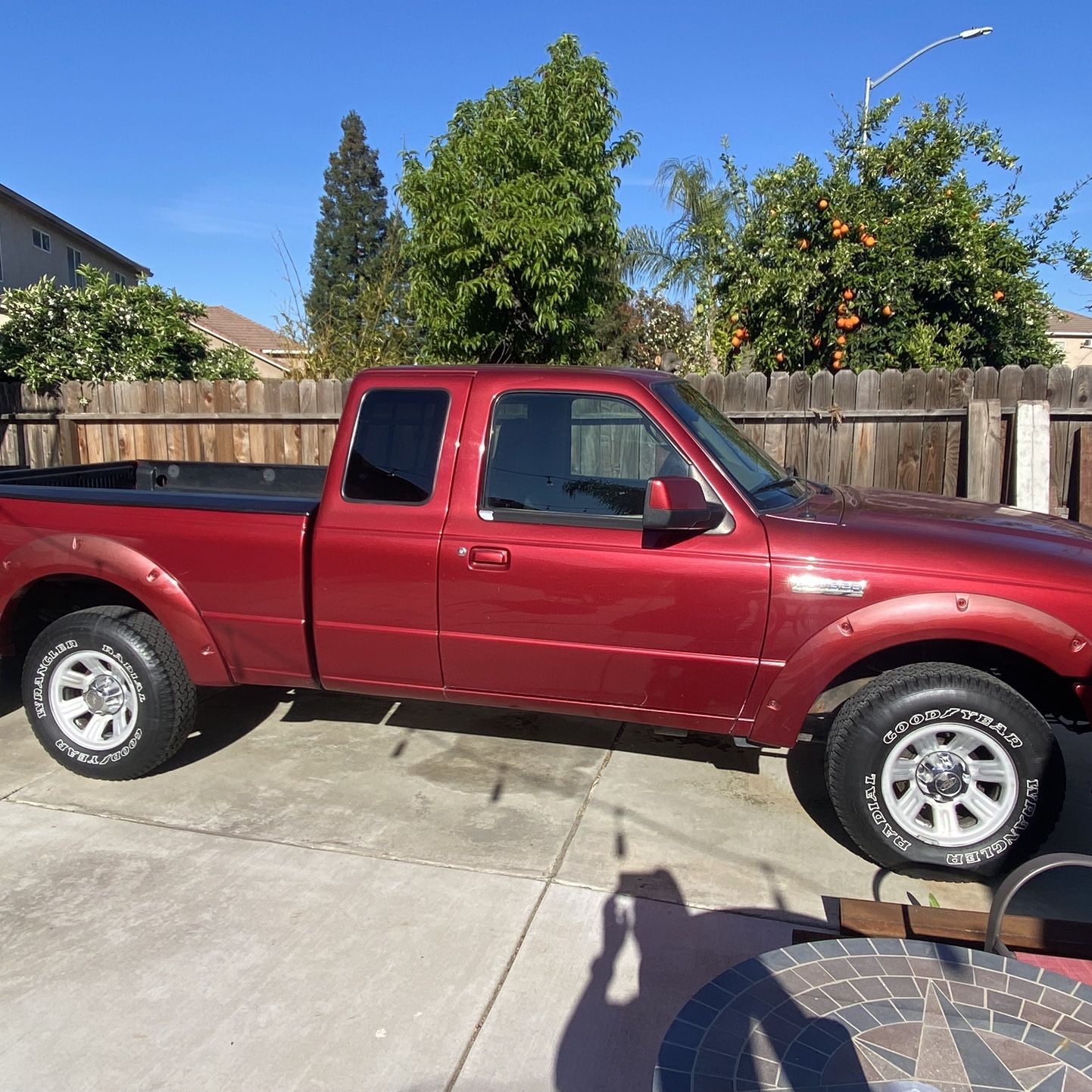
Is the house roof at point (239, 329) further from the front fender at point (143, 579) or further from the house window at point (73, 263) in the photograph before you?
the front fender at point (143, 579)

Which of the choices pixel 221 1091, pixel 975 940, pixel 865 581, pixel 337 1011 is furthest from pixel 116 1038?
pixel 865 581

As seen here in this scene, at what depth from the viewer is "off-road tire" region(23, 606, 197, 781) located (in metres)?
4.11

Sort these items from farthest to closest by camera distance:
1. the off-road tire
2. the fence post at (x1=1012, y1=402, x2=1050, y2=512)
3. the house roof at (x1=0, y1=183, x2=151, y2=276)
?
the house roof at (x1=0, y1=183, x2=151, y2=276) → the fence post at (x1=1012, y1=402, x2=1050, y2=512) → the off-road tire

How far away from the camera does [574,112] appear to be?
8.44m

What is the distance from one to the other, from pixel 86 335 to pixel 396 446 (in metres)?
8.73

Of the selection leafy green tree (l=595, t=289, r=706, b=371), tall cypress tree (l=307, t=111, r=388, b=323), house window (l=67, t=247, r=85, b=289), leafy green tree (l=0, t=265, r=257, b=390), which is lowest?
leafy green tree (l=0, t=265, r=257, b=390)

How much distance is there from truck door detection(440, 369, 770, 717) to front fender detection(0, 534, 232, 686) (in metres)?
1.22

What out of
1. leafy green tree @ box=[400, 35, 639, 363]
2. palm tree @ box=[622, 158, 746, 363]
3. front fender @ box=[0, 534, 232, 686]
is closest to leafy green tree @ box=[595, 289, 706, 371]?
palm tree @ box=[622, 158, 746, 363]

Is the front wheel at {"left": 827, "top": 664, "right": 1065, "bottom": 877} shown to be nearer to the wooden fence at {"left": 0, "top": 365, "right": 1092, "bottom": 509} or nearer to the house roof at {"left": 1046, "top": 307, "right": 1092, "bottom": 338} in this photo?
the wooden fence at {"left": 0, "top": 365, "right": 1092, "bottom": 509}

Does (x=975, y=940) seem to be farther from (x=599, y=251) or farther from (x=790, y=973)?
(x=599, y=251)

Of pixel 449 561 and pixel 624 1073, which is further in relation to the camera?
pixel 449 561

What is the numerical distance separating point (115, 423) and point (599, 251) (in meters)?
5.46

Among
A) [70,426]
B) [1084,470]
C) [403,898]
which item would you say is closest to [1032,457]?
[1084,470]

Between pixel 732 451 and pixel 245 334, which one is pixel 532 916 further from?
pixel 245 334
